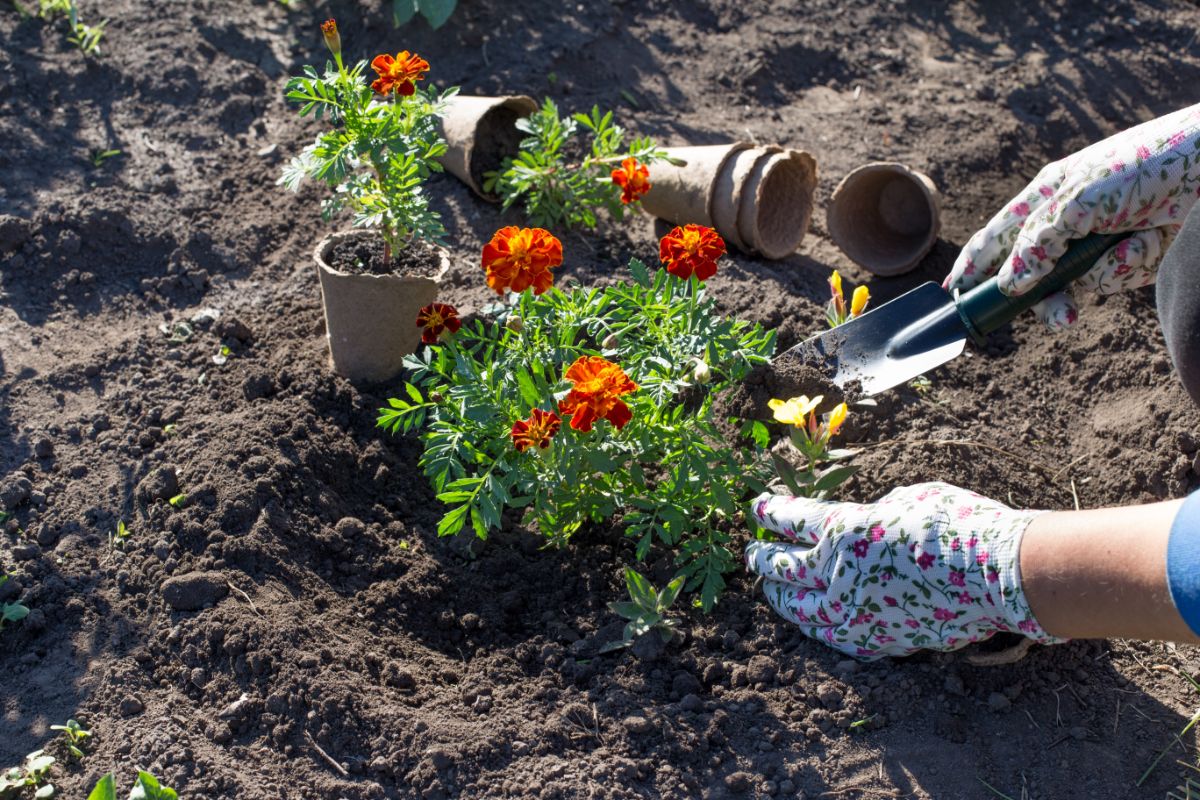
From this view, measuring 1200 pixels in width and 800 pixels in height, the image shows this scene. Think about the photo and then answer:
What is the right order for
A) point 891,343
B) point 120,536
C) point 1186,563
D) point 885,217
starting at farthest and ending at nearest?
point 885,217 < point 891,343 < point 120,536 < point 1186,563

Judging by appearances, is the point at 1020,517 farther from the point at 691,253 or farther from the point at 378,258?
the point at 378,258

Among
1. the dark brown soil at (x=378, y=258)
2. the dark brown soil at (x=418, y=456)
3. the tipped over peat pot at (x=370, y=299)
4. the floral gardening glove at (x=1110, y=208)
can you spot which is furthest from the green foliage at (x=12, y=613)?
the floral gardening glove at (x=1110, y=208)

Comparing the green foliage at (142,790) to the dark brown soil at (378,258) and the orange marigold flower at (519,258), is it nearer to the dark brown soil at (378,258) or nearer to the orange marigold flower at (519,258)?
the orange marigold flower at (519,258)

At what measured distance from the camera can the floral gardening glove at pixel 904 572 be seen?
6.87 feet

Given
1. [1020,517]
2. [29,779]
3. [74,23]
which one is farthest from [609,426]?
[74,23]

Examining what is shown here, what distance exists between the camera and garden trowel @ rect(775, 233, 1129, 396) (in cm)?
262

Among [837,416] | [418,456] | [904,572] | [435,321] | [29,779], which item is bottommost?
[29,779]

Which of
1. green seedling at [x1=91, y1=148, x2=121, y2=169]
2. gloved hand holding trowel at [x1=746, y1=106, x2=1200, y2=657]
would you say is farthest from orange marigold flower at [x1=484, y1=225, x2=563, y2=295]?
green seedling at [x1=91, y1=148, x2=121, y2=169]

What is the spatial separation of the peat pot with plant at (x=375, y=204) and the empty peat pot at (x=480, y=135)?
1.83ft

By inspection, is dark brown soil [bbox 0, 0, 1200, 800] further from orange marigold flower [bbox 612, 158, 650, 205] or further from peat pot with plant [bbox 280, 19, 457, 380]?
orange marigold flower [bbox 612, 158, 650, 205]

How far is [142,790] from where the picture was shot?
197 cm

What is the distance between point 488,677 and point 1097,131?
353 centimetres

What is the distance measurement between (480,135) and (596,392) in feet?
7.31

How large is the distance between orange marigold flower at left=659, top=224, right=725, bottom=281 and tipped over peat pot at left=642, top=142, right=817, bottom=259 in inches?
52.4
